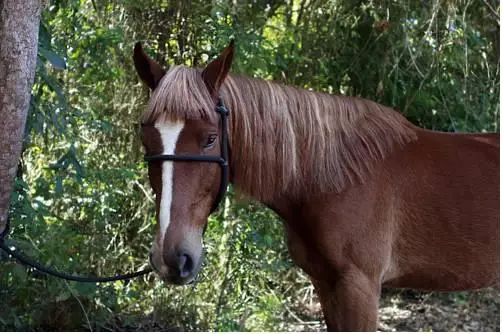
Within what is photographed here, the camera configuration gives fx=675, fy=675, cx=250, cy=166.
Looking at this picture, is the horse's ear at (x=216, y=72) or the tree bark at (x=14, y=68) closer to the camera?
the horse's ear at (x=216, y=72)

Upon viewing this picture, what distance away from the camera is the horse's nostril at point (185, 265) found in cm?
215

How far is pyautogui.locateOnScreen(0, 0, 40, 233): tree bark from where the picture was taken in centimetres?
251

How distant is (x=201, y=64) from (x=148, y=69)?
2200 millimetres

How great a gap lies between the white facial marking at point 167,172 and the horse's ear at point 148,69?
0.29 m

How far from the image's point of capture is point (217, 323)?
485 cm

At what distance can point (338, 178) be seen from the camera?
2.60 meters

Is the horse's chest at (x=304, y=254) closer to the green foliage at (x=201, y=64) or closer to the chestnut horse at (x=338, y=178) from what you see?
the chestnut horse at (x=338, y=178)

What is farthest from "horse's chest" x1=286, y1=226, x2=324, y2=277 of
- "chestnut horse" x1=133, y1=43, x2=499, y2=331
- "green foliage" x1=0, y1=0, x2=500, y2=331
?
"green foliage" x1=0, y1=0, x2=500, y2=331

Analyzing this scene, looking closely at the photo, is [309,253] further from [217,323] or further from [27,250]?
[217,323]

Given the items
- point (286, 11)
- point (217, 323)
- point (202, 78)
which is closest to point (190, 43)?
point (286, 11)

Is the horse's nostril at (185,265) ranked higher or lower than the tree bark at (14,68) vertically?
lower

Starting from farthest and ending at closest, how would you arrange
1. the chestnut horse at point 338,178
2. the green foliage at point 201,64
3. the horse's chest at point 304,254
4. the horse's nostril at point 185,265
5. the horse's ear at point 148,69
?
the green foliage at point 201,64, the horse's chest at point 304,254, the horse's ear at point 148,69, the chestnut horse at point 338,178, the horse's nostril at point 185,265

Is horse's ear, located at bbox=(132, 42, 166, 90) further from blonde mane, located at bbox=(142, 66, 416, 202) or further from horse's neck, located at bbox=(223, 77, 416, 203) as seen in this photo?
horse's neck, located at bbox=(223, 77, 416, 203)

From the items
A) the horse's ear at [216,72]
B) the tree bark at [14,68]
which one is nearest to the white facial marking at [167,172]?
the horse's ear at [216,72]
